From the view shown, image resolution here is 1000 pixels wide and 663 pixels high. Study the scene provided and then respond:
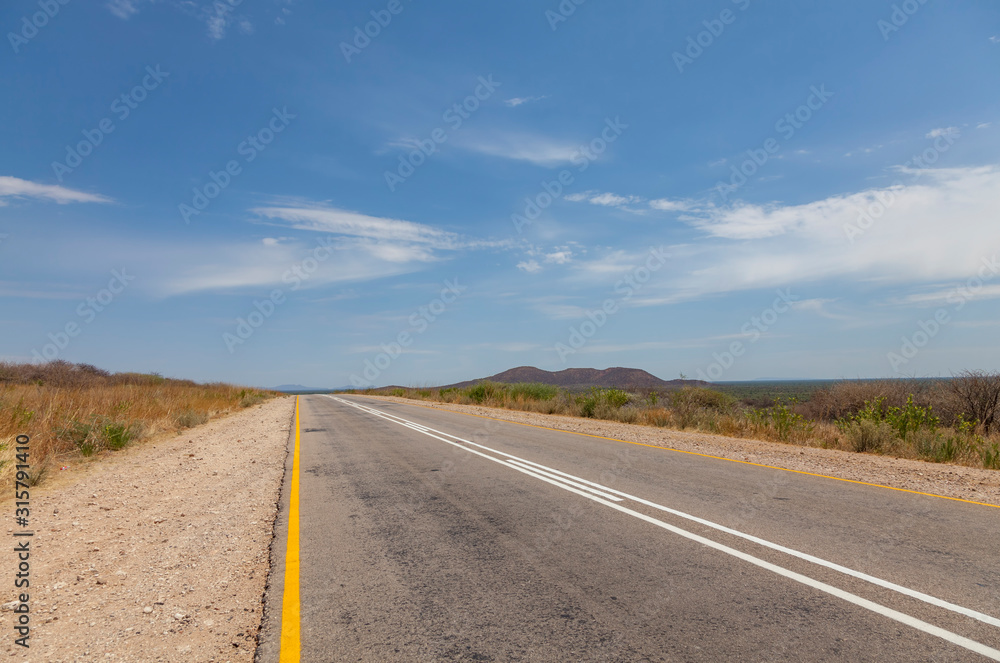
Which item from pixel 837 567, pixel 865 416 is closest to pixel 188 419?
pixel 837 567

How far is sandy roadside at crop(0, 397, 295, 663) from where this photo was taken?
11.5 feet

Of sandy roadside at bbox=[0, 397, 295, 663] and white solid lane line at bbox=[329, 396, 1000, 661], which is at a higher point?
white solid lane line at bbox=[329, 396, 1000, 661]

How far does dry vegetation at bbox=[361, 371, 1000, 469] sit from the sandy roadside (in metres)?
12.7

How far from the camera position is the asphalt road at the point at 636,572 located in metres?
3.32

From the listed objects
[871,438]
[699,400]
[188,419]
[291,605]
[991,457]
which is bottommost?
[291,605]

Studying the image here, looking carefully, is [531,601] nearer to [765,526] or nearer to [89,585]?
[765,526]

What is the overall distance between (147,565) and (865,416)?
16.4 m

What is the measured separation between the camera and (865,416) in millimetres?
14359

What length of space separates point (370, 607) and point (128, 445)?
1307 centimetres

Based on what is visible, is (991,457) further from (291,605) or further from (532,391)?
(532,391)

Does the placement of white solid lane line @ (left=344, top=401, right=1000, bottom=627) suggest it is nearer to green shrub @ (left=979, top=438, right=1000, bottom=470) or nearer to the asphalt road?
the asphalt road

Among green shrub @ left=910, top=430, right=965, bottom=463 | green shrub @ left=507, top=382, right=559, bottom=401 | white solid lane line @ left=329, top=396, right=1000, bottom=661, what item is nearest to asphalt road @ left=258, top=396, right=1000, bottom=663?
white solid lane line @ left=329, top=396, right=1000, bottom=661

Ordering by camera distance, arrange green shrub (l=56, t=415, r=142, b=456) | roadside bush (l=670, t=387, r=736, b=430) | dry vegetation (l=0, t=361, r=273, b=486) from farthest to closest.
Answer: roadside bush (l=670, t=387, r=736, b=430) < green shrub (l=56, t=415, r=142, b=456) < dry vegetation (l=0, t=361, r=273, b=486)

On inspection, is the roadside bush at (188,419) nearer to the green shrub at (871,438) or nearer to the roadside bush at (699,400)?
the roadside bush at (699,400)
